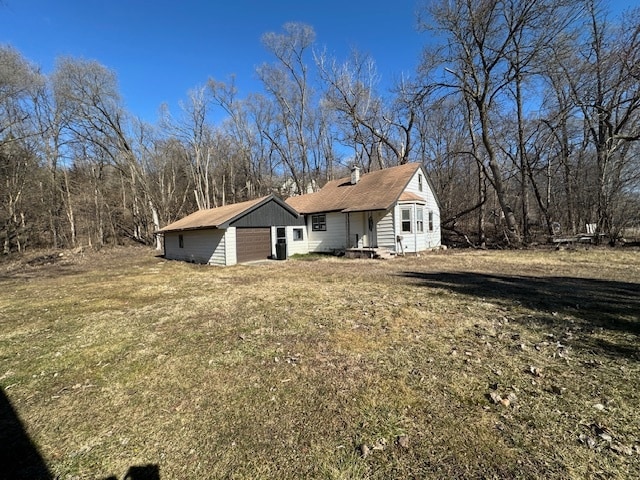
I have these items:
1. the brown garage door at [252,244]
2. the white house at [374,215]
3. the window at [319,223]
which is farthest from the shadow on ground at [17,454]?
the window at [319,223]

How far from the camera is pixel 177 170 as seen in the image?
33.3 metres

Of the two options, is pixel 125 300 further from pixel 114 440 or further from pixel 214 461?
pixel 214 461

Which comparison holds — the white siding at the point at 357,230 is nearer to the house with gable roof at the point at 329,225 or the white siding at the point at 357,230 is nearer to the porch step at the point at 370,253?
the house with gable roof at the point at 329,225

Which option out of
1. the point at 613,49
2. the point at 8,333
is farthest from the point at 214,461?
the point at 613,49

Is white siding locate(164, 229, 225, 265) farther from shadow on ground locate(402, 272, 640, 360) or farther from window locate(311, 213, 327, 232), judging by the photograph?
shadow on ground locate(402, 272, 640, 360)

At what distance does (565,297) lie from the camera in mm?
6684

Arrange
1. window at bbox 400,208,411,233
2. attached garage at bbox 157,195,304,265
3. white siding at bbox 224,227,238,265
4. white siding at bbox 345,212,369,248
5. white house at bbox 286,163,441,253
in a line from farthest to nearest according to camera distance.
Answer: white siding at bbox 345,212,369,248 → window at bbox 400,208,411,233 → white house at bbox 286,163,441,253 → attached garage at bbox 157,195,304,265 → white siding at bbox 224,227,238,265

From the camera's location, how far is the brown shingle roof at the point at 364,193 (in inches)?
667

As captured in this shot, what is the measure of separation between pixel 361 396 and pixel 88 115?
30637 millimetres

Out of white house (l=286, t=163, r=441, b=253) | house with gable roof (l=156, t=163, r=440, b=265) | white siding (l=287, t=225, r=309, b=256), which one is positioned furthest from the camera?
white siding (l=287, t=225, r=309, b=256)

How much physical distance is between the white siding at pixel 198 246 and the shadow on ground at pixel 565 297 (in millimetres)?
9904

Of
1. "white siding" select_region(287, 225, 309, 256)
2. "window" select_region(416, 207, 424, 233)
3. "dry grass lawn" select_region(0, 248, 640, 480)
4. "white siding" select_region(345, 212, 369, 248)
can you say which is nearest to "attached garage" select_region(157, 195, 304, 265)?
"white siding" select_region(287, 225, 309, 256)

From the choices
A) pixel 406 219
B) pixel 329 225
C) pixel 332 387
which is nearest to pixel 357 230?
pixel 329 225

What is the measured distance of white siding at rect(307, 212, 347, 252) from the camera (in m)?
18.8
